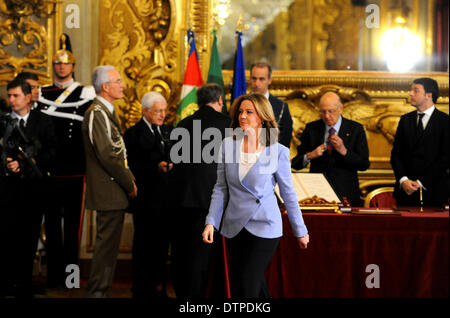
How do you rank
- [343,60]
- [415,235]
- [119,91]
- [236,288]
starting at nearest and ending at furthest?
[236,288], [415,235], [119,91], [343,60]

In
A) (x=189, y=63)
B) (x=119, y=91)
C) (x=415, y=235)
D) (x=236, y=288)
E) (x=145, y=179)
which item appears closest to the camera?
(x=236, y=288)

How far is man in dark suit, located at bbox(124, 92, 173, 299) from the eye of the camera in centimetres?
571

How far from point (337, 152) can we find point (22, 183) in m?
2.55

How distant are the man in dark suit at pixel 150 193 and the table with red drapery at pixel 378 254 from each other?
1622mm

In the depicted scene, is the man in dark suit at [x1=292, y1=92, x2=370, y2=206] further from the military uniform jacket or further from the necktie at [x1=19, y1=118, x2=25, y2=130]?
the necktie at [x1=19, y1=118, x2=25, y2=130]

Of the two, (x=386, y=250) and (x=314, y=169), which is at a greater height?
(x=314, y=169)

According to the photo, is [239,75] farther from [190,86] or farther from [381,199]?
[381,199]

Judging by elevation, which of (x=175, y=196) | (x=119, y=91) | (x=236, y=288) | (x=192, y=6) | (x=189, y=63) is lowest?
(x=236, y=288)

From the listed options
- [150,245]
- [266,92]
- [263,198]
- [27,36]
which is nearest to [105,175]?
[150,245]

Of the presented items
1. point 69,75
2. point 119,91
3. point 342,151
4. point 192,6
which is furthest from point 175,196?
point 192,6

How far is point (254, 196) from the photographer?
3502mm

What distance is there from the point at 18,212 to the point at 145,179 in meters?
1.11

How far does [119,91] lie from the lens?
516 cm
